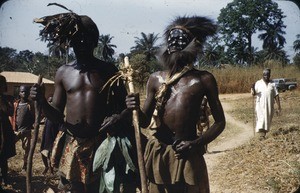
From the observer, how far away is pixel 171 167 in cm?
294

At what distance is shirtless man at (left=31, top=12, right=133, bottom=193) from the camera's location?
326cm

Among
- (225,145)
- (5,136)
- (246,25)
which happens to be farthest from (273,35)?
(5,136)

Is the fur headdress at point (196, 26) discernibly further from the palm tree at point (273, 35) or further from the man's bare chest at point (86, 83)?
the palm tree at point (273, 35)

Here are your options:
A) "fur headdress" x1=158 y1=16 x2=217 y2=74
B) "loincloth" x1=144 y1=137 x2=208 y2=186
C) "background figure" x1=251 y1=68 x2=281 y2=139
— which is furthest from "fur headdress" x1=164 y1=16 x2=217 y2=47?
"background figure" x1=251 y1=68 x2=281 y2=139

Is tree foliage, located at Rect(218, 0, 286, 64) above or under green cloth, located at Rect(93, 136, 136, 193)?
above

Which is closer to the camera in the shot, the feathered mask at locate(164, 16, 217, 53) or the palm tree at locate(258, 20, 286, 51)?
the feathered mask at locate(164, 16, 217, 53)

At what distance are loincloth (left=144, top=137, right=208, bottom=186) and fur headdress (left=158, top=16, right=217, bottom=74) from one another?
2.06 feet

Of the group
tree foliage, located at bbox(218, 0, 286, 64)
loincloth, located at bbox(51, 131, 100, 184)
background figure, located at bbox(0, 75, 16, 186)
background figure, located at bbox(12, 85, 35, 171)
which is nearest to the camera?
loincloth, located at bbox(51, 131, 100, 184)

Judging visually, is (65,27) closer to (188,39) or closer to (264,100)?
(188,39)

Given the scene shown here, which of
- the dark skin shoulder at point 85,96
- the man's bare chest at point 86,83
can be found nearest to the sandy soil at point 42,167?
the dark skin shoulder at point 85,96

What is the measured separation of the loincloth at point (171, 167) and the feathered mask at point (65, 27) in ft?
3.60

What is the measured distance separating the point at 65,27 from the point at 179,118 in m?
1.19

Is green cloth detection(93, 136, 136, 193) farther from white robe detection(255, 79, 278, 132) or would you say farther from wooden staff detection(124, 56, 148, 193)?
white robe detection(255, 79, 278, 132)

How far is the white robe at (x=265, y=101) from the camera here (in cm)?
858
